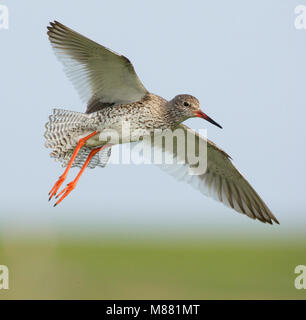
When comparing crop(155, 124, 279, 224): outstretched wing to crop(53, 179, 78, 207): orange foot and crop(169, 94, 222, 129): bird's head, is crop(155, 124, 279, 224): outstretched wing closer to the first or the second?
crop(169, 94, 222, 129): bird's head

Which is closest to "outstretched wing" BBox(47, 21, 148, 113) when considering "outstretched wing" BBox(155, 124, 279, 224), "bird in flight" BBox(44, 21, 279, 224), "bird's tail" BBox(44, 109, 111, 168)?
"bird in flight" BBox(44, 21, 279, 224)

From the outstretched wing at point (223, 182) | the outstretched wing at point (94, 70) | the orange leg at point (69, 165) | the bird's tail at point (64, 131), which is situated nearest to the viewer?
the outstretched wing at point (94, 70)

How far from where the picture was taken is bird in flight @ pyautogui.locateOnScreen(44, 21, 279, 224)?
898cm

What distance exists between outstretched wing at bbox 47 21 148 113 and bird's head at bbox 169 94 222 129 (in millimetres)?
421

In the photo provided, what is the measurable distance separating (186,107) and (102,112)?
106 centimetres

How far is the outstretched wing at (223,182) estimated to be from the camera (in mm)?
9914

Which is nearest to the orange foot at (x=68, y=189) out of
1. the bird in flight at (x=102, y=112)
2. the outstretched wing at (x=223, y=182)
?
the bird in flight at (x=102, y=112)

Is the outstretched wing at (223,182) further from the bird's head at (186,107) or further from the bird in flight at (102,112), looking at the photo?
the bird's head at (186,107)

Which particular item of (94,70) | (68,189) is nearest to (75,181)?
(68,189)

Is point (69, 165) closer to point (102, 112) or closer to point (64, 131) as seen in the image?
point (64, 131)

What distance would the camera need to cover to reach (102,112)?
30.6 feet

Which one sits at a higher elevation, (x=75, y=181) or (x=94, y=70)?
(x=94, y=70)

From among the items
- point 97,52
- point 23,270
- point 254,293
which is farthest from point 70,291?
point 97,52

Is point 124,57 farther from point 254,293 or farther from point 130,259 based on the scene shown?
point 130,259
